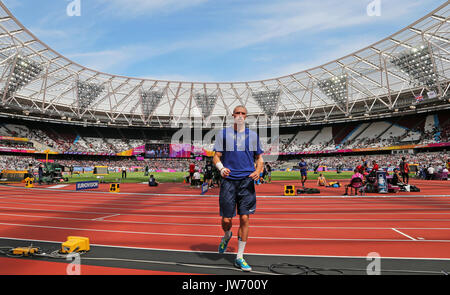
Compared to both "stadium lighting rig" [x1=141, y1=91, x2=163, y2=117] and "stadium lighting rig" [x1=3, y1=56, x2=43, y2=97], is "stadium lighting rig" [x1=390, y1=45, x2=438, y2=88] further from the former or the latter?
"stadium lighting rig" [x1=3, y1=56, x2=43, y2=97]

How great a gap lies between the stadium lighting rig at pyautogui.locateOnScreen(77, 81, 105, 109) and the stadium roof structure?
16cm

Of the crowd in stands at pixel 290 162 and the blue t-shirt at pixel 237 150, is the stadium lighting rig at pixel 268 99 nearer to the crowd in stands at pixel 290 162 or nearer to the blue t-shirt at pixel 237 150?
the crowd in stands at pixel 290 162

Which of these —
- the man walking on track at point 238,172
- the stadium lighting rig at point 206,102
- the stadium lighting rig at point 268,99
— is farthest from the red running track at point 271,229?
the stadium lighting rig at point 206,102

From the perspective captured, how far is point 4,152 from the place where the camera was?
1852 inches

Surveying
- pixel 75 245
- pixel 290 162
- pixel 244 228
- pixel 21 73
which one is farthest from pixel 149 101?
pixel 244 228

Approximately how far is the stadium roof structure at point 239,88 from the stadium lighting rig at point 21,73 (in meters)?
0.11

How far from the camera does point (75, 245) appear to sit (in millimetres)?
3672

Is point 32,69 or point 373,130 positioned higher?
point 32,69

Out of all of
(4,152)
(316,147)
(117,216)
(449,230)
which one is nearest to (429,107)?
(316,147)

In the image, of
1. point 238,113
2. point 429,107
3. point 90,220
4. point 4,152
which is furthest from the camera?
point 4,152

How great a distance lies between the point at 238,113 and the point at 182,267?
214 cm

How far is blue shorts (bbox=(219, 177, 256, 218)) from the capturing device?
3.40 metres

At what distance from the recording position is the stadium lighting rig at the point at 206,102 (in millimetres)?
52938
